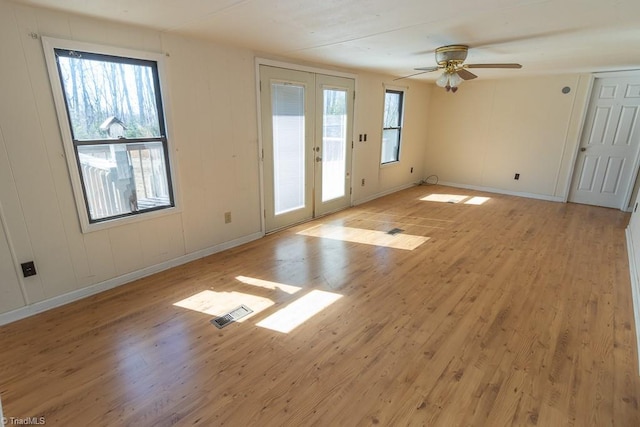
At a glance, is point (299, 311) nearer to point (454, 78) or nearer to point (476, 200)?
point (454, 78)

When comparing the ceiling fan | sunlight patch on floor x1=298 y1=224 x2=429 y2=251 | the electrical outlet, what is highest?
the ceiling fan

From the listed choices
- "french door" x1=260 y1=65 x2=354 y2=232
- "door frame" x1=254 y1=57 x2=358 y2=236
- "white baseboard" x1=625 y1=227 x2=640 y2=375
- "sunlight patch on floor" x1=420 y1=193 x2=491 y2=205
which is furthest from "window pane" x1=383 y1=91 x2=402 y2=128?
"white baseboard" x1=625 y1=227 x2=640 y2=375

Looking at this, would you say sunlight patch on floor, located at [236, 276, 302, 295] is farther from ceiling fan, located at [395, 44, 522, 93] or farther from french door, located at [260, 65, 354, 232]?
ceiling fan, located at [395, 44, 522, 93]

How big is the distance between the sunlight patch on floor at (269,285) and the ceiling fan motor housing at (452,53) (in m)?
2.67

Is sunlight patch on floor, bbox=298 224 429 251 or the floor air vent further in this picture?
sunlight patch on floor, bbox=298 224 429 251

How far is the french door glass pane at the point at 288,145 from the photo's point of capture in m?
3.90

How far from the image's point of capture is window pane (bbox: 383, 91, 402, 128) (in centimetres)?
582

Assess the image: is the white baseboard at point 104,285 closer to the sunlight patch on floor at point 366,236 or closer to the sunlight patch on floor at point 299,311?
the sunlight patch on floor at point 366,236

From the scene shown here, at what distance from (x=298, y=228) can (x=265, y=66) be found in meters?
2.06

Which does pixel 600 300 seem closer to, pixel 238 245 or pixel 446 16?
pixel 446 16

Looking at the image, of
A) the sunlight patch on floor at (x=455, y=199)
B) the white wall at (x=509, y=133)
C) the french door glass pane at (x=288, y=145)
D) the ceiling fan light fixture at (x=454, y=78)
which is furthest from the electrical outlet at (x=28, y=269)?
the white wall at (x=509, y=133)

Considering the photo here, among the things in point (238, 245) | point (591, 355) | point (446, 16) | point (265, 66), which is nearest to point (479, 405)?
point (591, 355)

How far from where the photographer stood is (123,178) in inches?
109

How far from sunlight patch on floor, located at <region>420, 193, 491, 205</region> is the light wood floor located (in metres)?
2.33
